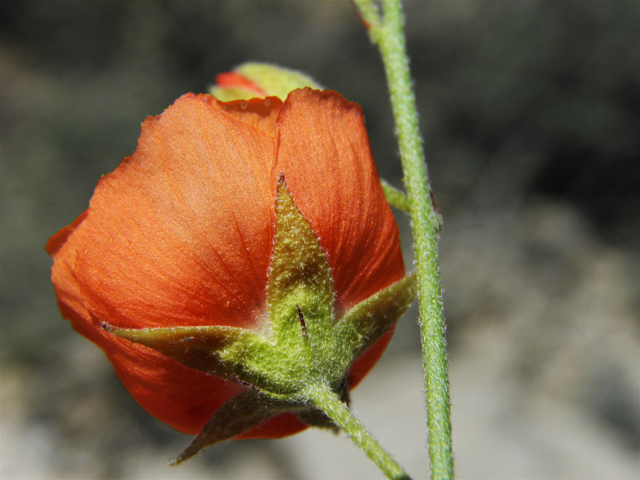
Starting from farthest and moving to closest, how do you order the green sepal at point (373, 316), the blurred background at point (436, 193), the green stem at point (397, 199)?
the blurred background at point (436, 193)
the green stem at point (397, 199)
the green sepal at point (373, 316)

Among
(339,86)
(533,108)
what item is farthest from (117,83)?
(533,108)

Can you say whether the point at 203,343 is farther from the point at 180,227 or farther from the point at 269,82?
the point at 269,82

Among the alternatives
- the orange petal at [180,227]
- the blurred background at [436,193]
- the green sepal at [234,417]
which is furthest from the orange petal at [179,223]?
the blurred background at [436,193]

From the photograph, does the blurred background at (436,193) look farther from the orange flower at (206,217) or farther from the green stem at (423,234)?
the orange flower at (206,217)

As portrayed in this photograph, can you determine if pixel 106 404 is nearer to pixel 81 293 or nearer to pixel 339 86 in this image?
pixel 339 86

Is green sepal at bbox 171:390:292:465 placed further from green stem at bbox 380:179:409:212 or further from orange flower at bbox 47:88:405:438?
green stem at bbox 380:179:409:212

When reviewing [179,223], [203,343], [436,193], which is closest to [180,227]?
[179,223]

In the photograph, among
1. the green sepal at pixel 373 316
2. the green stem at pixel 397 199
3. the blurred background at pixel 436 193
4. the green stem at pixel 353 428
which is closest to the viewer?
the green stem at pixel 353 428
